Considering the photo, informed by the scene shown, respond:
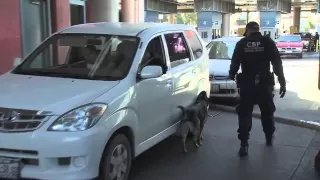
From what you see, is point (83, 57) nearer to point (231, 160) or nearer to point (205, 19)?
point (231, 160)

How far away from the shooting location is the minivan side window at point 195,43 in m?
6.82

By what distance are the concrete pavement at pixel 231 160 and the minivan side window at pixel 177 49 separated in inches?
50.5

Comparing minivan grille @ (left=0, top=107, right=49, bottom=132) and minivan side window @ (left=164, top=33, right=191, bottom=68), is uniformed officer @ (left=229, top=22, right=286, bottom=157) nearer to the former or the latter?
minivan side window @ (left=164, top=33, right=191, bottom=68)

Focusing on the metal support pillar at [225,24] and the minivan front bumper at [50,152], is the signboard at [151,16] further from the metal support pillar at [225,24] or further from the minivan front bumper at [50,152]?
the minivan front bumper at [50,152]

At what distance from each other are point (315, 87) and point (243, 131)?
8477 millimetres

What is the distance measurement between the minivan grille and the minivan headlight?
0.14 meters

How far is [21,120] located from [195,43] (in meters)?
3.64

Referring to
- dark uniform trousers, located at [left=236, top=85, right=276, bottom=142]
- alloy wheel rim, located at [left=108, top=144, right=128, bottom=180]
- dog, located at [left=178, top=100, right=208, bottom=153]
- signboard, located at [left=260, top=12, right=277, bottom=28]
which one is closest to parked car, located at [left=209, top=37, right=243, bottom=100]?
dog, located at [left=178, top=100, right=208, bottom=153]

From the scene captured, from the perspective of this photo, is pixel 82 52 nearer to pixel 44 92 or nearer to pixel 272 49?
pixel 44 92

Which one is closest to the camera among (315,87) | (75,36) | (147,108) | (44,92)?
(44,92)

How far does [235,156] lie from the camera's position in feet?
20.3

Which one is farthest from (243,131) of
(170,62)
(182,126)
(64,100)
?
(64,100)

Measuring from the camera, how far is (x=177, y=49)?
20.6ft

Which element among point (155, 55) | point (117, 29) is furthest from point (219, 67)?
point (117, 29)
